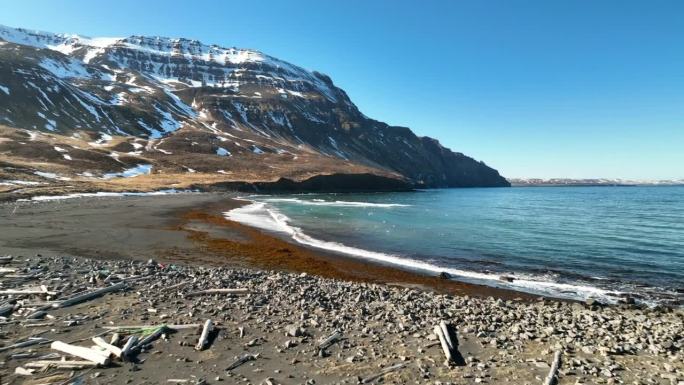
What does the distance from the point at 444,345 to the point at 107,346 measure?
34.0 feet

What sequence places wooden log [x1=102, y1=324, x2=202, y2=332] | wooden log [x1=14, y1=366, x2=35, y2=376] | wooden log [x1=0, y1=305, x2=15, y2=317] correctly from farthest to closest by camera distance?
wooden log [x1=0, y1=305, x2=15, y2=317], wooden log [x1=102, y1=324, x2=202, y2=332], wooden log [x1=14, y1=366, x2=35, y2=376]

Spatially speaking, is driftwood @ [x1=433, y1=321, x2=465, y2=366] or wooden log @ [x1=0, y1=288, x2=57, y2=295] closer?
driftwood @ [x1=433, y1=321, x2=465, y2=366]

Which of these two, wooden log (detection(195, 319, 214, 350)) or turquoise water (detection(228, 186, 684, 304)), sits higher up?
wooden log (detection(195, 319, 214, 350))

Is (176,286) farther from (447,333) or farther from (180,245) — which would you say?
(180,245)

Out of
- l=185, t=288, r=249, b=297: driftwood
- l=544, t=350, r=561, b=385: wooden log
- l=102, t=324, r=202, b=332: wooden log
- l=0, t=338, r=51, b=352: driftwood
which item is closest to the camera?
l=544, t=350, r=561, b=385: wooden log

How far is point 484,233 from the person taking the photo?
47.4m

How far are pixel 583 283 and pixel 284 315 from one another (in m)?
21.4

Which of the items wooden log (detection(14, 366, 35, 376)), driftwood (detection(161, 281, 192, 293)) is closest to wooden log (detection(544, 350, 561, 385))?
wooden log (detection(14, 366, 35, 376))

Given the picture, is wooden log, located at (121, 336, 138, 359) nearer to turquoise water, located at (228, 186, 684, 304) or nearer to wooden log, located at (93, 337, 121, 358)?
wooden log, located at (93, 337, 121, 358)

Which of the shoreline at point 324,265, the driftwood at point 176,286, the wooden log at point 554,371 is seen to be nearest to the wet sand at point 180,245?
the shoreline at point 324,265

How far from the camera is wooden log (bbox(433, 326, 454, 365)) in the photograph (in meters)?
11.8

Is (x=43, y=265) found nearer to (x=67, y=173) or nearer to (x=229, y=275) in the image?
(x=229, y=275)

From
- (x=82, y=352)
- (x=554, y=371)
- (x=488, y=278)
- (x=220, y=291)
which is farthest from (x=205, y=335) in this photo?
(x=488, y=278)

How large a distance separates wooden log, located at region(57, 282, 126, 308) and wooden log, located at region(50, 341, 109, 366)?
405cm
